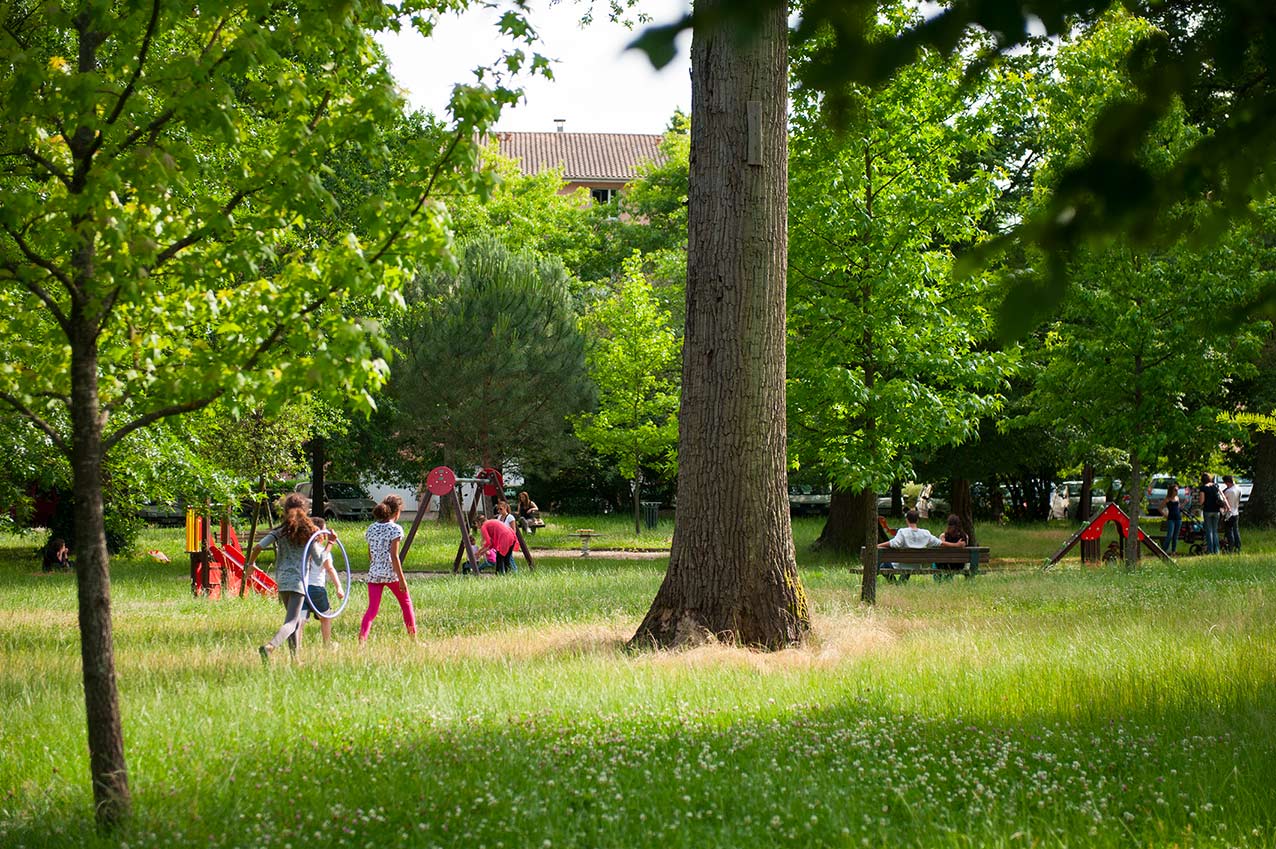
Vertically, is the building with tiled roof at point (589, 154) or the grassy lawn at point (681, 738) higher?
the building with tiled roof at point (589, 154)

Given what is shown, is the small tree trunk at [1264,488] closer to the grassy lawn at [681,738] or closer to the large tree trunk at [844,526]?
the large tree trunk at [844,526]

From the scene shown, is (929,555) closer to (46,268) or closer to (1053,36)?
(46,268)

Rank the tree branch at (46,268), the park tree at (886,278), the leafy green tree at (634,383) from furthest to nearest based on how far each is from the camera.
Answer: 1. the leafy green tree at (634,383)
2. the park tree at (886,278)
3. the tree branch at (46,268)

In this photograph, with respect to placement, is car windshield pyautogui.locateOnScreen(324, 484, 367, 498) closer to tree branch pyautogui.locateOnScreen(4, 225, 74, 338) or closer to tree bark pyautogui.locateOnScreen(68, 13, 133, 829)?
tree branch pyautogui.locateOnScreen(4, 225, 74, 338)

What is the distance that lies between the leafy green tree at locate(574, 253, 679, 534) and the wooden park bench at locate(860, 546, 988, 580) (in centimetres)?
1443

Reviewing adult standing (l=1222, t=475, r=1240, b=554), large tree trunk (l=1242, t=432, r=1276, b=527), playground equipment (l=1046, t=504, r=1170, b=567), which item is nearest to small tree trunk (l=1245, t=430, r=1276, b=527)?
large tree trunk (l=1242, t=432, r=1276, b=527)

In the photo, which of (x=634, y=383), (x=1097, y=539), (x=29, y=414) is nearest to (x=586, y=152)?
(x=634, y=383)

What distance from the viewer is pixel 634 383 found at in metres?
34.1

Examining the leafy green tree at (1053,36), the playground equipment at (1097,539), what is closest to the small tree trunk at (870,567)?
the playground equipment at (1097,539)

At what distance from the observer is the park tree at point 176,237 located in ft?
17.7

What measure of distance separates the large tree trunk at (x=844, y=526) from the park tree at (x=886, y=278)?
11.1 meters

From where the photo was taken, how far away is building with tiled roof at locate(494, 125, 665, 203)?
6825 centimetres

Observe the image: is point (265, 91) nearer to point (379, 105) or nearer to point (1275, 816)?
point (379, 105)

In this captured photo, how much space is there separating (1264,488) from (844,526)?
1187 cm
